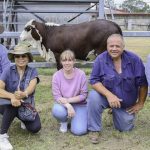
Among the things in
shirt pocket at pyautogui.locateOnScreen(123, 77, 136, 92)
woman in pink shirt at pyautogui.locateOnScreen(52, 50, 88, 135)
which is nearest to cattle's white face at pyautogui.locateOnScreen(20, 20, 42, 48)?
woman in pink shirt at pyautogui.locateOnScreen(52, 50, 88, 135)

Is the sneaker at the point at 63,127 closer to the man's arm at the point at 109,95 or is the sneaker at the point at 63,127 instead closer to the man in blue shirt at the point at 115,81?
the man in blue shirt at the point at 115,81

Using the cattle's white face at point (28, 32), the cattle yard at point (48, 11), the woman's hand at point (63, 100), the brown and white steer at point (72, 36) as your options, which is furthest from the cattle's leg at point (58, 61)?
the cattle yard at point (48, 11)

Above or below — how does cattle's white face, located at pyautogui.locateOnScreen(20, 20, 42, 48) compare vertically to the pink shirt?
above

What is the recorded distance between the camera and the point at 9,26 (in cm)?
1252

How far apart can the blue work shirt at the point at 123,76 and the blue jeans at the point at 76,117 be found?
449 millimetres

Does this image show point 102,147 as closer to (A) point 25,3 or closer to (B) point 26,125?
(B) point 26,125

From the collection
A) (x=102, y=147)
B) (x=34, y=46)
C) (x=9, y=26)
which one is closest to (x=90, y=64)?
(x=34, y=46)

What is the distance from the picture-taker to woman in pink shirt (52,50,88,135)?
4855mm

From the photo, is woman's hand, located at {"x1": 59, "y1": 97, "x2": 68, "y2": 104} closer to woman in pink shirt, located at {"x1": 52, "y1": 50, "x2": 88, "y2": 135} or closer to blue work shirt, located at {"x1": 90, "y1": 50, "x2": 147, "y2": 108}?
woman in pink shirt, located at {"x1": 52, "y1": 50, "x2": 88, "y2": 135}

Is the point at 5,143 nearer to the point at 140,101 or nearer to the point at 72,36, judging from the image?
the point at 140,101

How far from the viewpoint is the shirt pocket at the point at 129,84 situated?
4699 millimetres

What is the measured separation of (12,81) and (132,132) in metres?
1.58

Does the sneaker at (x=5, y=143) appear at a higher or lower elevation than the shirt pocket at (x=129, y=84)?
lower

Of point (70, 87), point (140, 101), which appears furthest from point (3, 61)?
point (140, 101)
